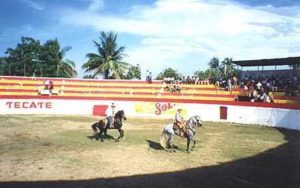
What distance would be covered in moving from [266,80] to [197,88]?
6622 millimetres

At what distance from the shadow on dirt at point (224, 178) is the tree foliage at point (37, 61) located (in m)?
59.8

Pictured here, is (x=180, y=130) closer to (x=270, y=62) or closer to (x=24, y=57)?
(x=270, y=62)

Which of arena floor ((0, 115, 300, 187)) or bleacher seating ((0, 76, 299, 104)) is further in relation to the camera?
bleacher seating ((0, 76, 299, 104))

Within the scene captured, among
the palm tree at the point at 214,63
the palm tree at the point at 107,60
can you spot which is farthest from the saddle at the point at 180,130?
the palm tree at the point at 214,63

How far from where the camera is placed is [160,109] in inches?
1446

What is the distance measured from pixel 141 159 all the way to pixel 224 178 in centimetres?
410

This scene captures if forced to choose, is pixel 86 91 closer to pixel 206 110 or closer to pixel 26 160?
pixel 206 110

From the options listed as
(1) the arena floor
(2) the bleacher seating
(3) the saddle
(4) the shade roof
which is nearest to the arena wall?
(2) the bleacher seating

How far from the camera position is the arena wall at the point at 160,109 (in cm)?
3128

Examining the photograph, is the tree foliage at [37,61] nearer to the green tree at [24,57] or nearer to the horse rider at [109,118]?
the green tree at [24,57]

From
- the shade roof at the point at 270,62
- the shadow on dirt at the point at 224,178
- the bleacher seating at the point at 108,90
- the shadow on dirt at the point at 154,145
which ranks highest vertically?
the shade roof at the point at 270,62

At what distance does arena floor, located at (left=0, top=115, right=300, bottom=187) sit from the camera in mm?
13844

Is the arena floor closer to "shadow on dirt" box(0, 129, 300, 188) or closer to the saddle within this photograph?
"shadow on dirt" box(0, 129, 300, 188)

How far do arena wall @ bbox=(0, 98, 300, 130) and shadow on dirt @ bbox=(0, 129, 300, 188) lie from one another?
1292 cm
